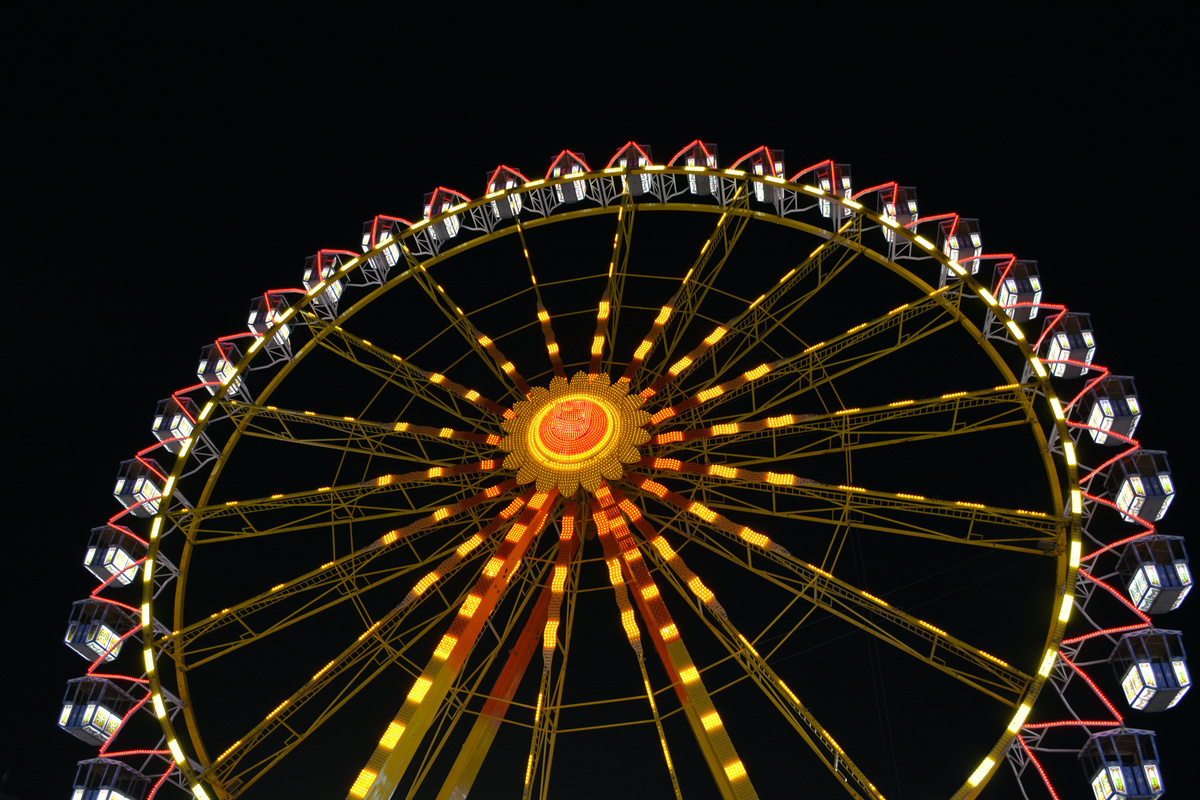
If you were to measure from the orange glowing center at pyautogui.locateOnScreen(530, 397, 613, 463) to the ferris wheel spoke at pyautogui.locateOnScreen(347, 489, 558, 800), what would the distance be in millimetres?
788

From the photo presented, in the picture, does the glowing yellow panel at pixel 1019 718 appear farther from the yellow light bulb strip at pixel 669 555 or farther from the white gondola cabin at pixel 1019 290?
the white gondola cabin at pixel 1019 290

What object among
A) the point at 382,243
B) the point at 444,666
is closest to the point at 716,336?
the point at 382,243

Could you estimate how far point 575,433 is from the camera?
1600 cm

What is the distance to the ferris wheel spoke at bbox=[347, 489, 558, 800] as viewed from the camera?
12.2 meters

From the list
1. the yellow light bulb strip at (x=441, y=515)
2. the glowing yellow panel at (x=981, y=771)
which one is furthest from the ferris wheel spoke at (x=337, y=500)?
the glowing yellow panel at (x=981, y=771)

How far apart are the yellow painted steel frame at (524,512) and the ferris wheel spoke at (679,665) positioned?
3 cm

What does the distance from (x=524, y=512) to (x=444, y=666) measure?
308 centimetres

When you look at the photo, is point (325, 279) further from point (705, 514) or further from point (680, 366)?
point (705, 514)

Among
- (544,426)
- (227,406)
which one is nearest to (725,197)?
(544,426)

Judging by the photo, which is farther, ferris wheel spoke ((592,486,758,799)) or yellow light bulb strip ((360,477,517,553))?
yellow light bulb strip ((360,477,517,553))

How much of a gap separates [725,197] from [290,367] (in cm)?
960

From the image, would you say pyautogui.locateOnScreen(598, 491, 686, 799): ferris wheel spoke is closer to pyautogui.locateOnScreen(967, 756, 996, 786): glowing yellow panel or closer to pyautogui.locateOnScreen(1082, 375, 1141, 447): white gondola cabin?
pyautogui.locateOnScreen(967, 756, 996, 786): glowing yellow panel

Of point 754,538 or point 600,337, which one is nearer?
point 754,538

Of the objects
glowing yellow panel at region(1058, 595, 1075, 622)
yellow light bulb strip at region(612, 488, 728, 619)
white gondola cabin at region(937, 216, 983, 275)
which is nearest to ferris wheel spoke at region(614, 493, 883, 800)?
yellow light bulb strip at region(612, 488, 728, 619)
